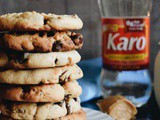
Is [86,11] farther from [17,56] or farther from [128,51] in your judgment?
[17,56]

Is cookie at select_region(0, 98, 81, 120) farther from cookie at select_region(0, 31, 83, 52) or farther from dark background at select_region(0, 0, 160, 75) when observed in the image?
dark background at select_region(0, 0, 160, 75)

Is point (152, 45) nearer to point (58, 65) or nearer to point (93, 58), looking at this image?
point (93, 58)

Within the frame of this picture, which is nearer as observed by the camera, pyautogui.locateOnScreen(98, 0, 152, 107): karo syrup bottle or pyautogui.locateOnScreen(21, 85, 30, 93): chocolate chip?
pyautogui.locateOnScreen(21, 85, 30, 93): chocolate chip

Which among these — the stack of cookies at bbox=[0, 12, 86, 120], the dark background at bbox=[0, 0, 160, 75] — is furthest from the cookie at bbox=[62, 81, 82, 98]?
the dark background at bbox=[0, 0, 160, 75]

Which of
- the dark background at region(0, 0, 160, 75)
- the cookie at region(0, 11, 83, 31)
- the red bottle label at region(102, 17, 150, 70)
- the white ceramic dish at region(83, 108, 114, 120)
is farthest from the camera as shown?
the dark background at region(0, 0, 160, 75)

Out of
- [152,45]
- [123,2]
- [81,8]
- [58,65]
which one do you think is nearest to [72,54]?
[58,65]

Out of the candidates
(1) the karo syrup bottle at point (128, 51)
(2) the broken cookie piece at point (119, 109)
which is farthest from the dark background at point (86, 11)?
(2) the broken cookie piece at point (119, 109)

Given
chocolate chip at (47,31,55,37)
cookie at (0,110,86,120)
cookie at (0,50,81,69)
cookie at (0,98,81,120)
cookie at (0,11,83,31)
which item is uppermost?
cookie at (0,11,83,31)

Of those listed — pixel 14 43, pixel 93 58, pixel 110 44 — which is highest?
pixel 14 43
